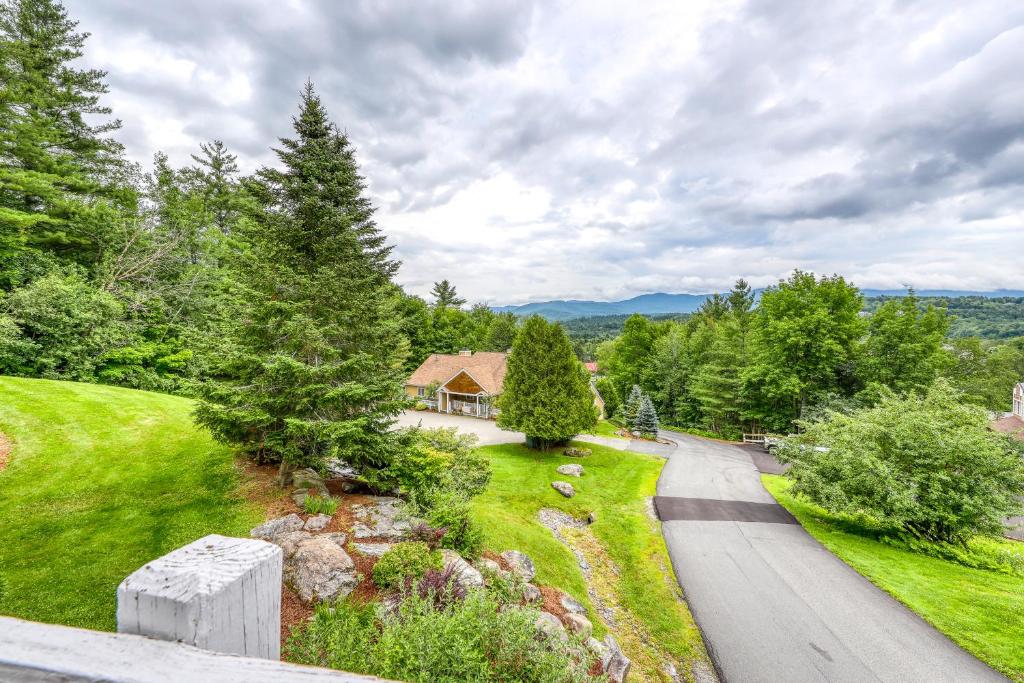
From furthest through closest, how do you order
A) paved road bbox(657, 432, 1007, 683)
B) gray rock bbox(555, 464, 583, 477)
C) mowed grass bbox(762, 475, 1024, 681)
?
1. gray rock bbox(555, 464, 583, 477)
2. mowed grass bbox(762, 475, 1024, 681)
3. paved road bbox(657, 432, 1007, 683)

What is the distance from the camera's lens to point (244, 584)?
1.25 meters

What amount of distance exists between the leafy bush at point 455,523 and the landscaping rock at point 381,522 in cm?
47

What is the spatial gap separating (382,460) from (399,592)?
9.62 ft

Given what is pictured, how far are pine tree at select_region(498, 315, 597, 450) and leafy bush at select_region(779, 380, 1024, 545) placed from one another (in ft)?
31.8

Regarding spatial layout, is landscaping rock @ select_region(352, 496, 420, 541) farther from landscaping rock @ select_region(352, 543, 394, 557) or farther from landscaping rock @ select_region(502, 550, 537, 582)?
landscaping rock @ select_region(502, 550, 537, 582)

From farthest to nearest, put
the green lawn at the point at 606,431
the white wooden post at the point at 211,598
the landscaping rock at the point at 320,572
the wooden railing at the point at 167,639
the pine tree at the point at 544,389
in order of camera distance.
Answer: the green lawn at the point at 606,431
the pine tree at the point at 544,389
the landscaping rock at the point at 320,572
the white wooden post at the point at 211,598
the wooden railing at the point at 167,639

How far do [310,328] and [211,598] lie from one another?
284 inches

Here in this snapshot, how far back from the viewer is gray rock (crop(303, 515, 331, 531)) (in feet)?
23.1

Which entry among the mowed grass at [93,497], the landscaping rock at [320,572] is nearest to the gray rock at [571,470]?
the mowed grass at [93,497]

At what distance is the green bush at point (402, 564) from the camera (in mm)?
5996

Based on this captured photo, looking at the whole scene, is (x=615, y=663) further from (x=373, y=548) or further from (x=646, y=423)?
(x=646, y=423)

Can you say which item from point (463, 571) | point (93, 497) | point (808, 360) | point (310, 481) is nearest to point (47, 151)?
point (93, 497)

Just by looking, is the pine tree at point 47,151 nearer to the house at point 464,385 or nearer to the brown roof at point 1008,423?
the house at point 464,385

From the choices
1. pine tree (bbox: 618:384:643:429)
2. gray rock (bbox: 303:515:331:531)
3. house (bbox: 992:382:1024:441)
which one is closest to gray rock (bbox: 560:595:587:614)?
gray rock (bbox: 303:515:331:531)
